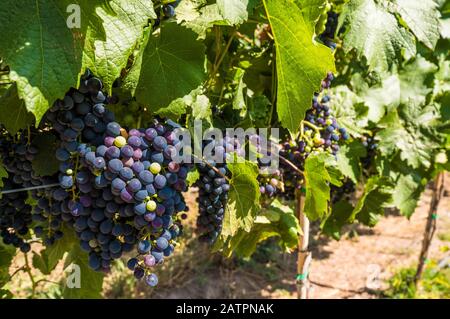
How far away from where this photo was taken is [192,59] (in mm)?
1273

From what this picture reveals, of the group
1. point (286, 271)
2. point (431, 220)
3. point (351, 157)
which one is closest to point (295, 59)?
point (351, 157)

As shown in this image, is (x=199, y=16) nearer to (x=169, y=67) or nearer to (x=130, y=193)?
(x=169, y=67)

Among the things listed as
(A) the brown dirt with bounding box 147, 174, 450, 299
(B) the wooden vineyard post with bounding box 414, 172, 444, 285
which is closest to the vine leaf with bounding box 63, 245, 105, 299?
(A) the brown dirt with bounding box 147, 174, 450, 299

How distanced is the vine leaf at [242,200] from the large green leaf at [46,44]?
557mm

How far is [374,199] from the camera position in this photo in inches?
93.2

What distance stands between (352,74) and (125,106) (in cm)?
143

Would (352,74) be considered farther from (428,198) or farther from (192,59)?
(428,198)

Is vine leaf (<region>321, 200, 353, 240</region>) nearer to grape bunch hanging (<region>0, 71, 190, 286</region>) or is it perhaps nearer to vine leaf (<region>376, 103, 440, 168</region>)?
vine leaf (<region>376, 103, 440, 168</region>)

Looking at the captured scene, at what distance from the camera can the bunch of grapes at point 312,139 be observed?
182cm

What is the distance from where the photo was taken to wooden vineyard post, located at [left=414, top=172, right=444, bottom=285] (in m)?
3.61

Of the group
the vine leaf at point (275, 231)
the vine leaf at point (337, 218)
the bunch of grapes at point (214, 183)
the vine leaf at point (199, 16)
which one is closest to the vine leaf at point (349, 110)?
the vine leaf at point (337, 218)

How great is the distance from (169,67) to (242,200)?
442 millimetres

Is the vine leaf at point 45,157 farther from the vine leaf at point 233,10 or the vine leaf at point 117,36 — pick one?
the vine leaf at point 233,10
